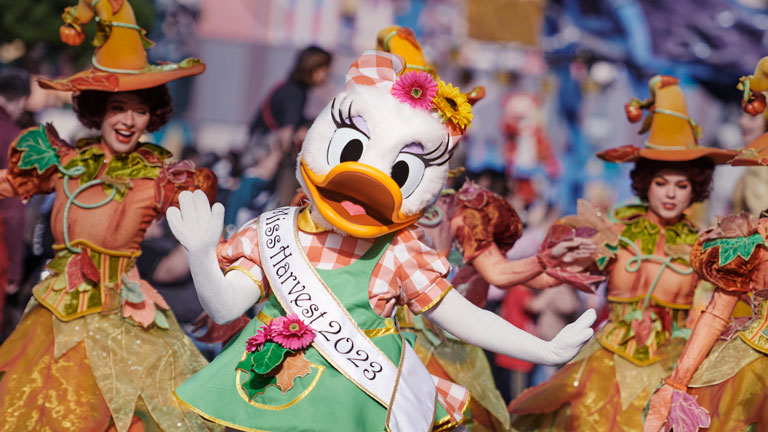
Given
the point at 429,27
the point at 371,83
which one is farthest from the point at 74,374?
the point at 429,27

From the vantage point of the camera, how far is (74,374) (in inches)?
143

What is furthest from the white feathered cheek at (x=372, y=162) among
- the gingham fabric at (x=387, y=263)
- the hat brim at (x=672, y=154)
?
the hat brim at (x=672, y=154)

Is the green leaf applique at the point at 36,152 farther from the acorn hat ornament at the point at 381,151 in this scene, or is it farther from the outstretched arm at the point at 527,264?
the outstretched arm at the point at 527,264

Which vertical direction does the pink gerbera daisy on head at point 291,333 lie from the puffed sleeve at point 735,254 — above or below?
below

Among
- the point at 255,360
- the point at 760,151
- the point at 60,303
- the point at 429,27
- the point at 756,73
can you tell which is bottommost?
the point at 429,27

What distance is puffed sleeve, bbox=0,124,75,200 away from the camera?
151 inches

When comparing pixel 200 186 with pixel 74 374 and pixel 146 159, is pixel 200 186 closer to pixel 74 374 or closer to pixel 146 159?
pixel 146 159

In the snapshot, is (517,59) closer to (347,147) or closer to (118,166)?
(118,166)

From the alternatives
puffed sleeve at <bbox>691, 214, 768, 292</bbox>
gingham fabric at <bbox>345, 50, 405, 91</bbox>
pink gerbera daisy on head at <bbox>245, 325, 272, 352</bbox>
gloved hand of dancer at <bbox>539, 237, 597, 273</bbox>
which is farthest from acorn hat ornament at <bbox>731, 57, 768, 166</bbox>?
pink gerbera daisy on head at <bbox>245, 325, 272, 352</bbox>

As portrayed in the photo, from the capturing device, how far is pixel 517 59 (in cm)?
1511

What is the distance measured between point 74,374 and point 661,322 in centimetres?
245

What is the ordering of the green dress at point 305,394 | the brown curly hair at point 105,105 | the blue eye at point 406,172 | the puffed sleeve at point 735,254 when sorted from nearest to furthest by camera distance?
the green dress at point 305,394 → the blue eye at point 406,172 → the puffed sleeve at point 735,254 → the brown curly hair at point 105,105

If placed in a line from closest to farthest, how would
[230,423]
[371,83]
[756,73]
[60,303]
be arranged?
[230,423], [371,83], [756,73], [60,303]

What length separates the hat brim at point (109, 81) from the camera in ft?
12.3
